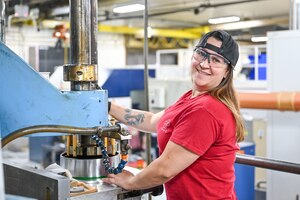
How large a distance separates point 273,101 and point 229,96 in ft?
2.67

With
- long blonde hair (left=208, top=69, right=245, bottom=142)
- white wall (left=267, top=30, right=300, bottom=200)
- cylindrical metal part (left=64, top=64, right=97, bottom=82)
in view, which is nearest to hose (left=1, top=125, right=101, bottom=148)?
cylindrical metal part (left=64, top=64, right=97, bottom=82)

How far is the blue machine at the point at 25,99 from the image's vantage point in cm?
78

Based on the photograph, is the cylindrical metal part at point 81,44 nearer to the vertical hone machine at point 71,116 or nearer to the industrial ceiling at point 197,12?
the vertical hone machine at point 71,116

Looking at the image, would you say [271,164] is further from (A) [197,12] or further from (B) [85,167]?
(A) [197,12]

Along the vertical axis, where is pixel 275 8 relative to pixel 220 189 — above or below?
above

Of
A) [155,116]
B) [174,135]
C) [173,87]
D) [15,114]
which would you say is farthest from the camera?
[173,87]

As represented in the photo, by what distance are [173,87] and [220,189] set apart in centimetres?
303

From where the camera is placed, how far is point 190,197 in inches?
44.8

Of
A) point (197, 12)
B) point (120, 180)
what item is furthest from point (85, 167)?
point (197, 12)

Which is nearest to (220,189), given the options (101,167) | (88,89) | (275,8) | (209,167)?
(209,167)

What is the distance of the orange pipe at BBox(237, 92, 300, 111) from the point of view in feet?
6.03

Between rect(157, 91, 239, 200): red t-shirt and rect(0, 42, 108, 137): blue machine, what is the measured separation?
0.37 m

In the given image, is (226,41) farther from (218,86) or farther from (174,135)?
(174,135)

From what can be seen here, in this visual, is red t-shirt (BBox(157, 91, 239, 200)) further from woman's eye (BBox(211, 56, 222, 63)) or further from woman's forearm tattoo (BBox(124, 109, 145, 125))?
woman's forearm tattoo (BBox(124, 109, 145, 125))
